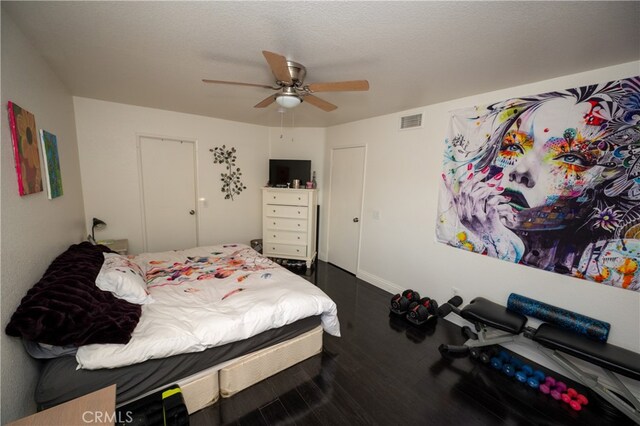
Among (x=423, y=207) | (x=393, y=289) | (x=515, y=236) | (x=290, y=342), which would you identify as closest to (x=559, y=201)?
(x=515, y=236)

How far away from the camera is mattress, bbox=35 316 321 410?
50.0 inches

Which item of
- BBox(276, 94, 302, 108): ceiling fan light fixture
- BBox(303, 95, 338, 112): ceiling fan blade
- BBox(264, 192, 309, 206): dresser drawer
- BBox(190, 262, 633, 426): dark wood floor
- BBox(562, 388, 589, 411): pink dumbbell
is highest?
BBox(303, 95, 338, 112): ceiling fan blade

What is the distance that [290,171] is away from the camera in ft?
13.7

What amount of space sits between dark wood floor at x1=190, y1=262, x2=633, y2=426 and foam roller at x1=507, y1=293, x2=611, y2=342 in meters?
0.49

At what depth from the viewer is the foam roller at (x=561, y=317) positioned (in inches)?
71.4

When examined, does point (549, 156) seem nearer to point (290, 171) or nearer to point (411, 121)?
point (411, 121)

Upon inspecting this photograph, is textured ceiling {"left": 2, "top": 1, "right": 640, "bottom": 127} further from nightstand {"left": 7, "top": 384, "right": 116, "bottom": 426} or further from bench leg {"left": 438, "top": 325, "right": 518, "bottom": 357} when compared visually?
bench leg {"left": 438, "top": 325, "right": 518, "bottom": 357}

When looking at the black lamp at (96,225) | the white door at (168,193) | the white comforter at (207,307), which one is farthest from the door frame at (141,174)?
the white comforter at (207,307)

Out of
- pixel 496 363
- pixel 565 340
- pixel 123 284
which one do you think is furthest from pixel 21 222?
pixel 565 340

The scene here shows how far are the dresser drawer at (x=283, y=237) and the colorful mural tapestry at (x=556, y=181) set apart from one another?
2.34 metres

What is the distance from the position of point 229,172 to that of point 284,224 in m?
1.25

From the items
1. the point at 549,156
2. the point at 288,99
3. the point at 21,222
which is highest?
the point at 288,99

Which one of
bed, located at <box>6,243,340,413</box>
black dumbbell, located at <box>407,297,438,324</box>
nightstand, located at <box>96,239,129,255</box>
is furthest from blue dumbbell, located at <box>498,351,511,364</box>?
nightstand, located at <box>96,239,129,255</box>

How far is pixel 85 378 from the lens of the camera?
1.31 meters
